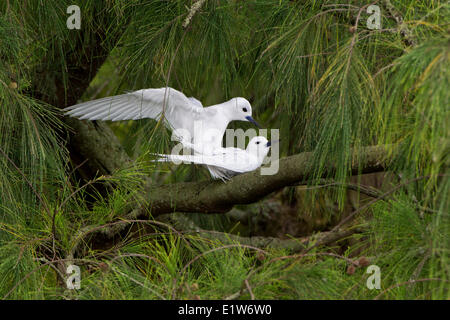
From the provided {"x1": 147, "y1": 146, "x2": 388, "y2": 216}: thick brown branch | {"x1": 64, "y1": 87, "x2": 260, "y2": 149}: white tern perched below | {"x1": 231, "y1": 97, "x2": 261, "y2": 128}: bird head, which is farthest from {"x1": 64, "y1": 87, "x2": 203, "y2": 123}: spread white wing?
{"x1": 147, "y1": 146, "x2": 388, "y2": 216}: thick brown branch

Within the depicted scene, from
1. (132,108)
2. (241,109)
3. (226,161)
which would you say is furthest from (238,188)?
(132,108)

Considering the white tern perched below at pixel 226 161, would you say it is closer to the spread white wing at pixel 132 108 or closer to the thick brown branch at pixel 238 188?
the thick brown branch at pixel 238 188

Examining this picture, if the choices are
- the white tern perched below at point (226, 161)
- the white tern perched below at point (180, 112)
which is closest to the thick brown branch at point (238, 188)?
the white tern perched below at point (226, 161)

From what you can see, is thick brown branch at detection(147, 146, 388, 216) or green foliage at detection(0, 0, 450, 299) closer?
green foliage at detection(0, 0, 450, 299)

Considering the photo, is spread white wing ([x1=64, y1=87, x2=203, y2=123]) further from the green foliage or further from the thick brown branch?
the thick brown branch

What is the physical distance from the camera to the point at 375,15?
48.1 inches

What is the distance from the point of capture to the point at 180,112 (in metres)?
1.79

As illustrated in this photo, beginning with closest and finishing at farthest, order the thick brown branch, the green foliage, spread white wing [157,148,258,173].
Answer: the green foliage
the thick brown branch
spread white wing [157,148,258,173]

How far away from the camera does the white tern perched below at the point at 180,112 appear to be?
174 cm

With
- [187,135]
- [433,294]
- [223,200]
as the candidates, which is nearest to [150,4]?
[187,135]

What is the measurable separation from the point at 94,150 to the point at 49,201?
1.77 feet

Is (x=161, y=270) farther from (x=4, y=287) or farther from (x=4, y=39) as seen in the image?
(x=4, y=39)

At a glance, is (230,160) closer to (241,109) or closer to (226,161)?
(226,161)

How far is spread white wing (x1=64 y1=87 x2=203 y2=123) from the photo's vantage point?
1.74 metres
